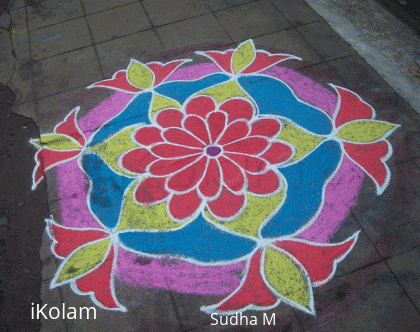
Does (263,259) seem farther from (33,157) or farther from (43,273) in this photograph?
(33,157)

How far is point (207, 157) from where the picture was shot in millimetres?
3889

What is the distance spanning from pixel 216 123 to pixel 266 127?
58cm

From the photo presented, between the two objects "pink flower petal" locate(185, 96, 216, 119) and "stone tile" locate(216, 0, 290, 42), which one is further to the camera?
"stone tile" locate(216, 0, 290, 42)

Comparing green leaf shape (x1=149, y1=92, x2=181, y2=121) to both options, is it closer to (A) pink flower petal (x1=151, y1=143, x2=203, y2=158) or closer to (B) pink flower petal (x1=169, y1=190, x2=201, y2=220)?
(A) pink flower petal (x1=151, y1=143, x2=203, y2=158)

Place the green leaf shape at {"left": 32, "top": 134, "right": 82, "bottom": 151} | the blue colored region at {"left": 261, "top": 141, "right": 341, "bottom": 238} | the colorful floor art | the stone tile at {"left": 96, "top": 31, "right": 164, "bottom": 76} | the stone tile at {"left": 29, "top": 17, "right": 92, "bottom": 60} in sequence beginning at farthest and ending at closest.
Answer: the stone tile at {"left": 29, "top": 17, "right": 92, "bottom": 60}, the stone tile at {"left": 96, "top": 31, "right": 164, "bottom": 76}, the green leaf shape at {"left": 32, "top": 134, "right": 82, "bottom": 151}, the blue colored region at {"left": 261, "top": 141, "right": 341, "bottom": 238}, the colorful floor art

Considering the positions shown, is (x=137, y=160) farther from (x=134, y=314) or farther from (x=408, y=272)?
(x=408, y=272)

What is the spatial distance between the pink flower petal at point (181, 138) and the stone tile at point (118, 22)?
2317 millimetres

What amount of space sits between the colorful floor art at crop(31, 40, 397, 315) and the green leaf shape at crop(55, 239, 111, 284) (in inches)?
0.4

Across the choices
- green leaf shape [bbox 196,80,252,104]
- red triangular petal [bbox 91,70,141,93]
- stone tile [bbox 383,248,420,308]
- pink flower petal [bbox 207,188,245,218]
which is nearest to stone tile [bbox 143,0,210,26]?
red triangular petal [bbox 91,70,141,93]

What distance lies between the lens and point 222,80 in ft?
15.1

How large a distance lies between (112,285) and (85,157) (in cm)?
156

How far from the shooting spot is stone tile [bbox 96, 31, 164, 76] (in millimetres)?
5051

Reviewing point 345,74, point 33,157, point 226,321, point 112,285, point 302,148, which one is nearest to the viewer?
point 226,321

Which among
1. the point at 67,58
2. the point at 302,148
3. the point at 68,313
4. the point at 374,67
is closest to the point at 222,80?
the point at 302,148
